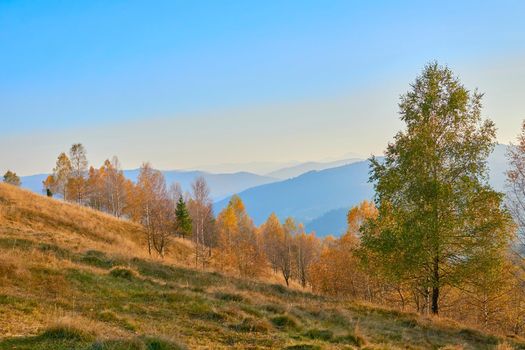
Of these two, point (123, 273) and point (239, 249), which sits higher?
→ point (123, 273)

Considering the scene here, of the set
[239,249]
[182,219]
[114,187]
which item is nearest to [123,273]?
[182,219]

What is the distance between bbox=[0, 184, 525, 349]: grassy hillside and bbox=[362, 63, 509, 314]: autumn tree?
2948mm

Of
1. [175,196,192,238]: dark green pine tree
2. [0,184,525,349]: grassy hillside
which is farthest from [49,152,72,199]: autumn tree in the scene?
[0,184,525,349]: grassy hillside

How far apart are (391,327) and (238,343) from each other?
31.2 ft

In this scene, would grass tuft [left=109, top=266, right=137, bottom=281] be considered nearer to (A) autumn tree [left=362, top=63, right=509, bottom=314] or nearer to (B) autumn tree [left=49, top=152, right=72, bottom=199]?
(A) autumn tree [left=362, top=63, right=509, bottom=314]

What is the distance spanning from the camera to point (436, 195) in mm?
19438

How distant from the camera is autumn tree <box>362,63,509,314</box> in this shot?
1912 centimetres

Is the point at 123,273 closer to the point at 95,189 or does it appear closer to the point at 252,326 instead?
the point at 252,326

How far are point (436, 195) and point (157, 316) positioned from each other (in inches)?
566

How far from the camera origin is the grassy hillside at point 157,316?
8.41m

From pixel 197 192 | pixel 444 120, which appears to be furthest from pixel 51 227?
pixel 444 120

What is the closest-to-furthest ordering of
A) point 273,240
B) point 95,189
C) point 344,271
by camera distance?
point 344,271
point 95,189
point 273,240

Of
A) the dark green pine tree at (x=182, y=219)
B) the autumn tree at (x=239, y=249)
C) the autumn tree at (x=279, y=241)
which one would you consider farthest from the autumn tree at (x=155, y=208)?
the autumn tree at (x=279, y=241)

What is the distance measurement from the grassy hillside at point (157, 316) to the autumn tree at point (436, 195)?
9.67ft
